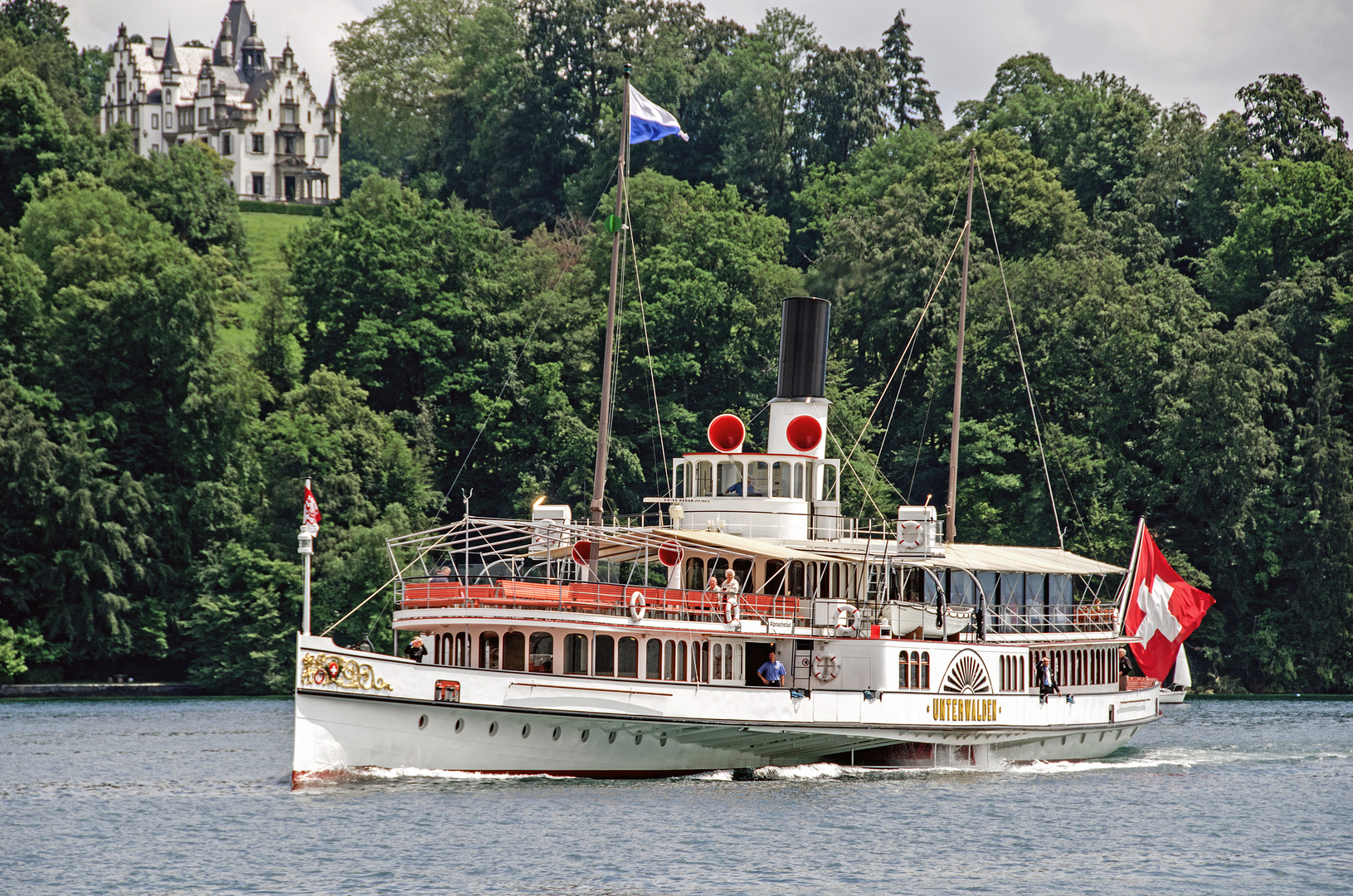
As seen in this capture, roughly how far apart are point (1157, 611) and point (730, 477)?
44.9ft

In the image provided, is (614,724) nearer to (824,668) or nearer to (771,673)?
(771,673)

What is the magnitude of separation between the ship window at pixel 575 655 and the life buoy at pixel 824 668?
6079 millimetres

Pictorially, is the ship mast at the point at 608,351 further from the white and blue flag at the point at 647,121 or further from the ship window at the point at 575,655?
the ship window at the point at 575,655

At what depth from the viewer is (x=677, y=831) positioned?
113 ft

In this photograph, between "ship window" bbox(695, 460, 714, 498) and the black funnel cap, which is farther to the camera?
the black funnel cap

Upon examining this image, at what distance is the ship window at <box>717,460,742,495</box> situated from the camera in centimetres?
4616

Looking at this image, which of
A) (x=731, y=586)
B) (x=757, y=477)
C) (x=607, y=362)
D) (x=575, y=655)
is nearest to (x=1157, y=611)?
(x=757, y=477)

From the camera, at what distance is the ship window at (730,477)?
151 ft

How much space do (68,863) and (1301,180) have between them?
7444 cm

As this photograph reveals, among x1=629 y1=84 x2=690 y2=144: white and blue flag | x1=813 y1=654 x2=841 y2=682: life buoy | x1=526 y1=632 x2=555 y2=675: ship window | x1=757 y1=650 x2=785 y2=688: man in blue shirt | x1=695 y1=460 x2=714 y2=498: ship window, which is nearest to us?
x1=526 y1=632 x2=555 y2=675: ship window

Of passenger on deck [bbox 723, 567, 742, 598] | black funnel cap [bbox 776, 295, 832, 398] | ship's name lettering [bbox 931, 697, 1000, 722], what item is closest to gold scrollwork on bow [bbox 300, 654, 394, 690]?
passenger on deck [bbox 723, 567, 742, 598]

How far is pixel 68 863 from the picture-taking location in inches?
1277

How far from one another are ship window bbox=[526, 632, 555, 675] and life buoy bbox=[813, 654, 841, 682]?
670cm

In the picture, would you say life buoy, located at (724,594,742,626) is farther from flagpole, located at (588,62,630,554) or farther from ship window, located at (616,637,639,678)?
flagpole, located at (588,62,630,554)
